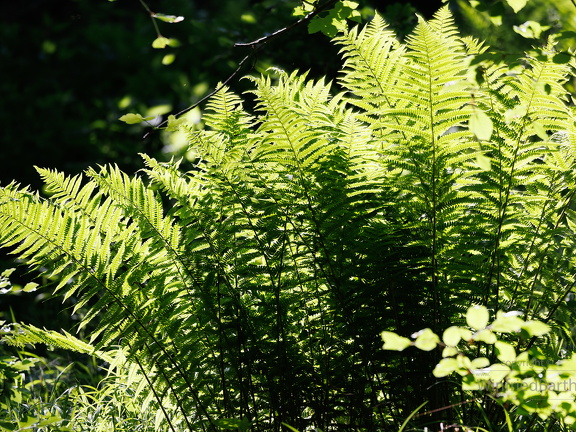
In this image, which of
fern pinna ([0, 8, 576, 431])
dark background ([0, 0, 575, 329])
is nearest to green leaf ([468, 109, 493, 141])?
fern pinna ([0, 8, 576, 431])

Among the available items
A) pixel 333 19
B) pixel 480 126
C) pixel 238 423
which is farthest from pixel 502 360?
pixel 333 19

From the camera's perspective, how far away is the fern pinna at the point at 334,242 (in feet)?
5.44

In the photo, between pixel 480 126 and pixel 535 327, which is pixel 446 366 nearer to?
pixel 535 327

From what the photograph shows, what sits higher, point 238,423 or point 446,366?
point 446,366

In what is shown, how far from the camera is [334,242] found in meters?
1.74

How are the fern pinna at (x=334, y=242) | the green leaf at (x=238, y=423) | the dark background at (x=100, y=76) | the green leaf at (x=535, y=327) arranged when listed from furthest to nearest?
the dark background at (x=100, y=76), the fern pinna at (x=334, y=242), the green leaf at (x=238, y=423), the green leaf at (x=535, y=327)

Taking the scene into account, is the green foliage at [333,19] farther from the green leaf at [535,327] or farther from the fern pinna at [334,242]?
the green leaf at [535,327]

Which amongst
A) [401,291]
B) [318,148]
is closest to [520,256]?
[401,291]

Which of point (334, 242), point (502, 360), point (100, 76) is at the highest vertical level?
point (502, 360)

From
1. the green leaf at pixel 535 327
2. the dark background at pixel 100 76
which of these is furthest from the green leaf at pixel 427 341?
the dark background at pixel 100 76

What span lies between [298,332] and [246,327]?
0.17m

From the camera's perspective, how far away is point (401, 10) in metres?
3.98

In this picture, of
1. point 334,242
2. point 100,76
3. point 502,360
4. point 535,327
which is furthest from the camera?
point 100,76

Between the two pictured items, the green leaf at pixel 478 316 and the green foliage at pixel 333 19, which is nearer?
the green leaf at pixel 478 316
